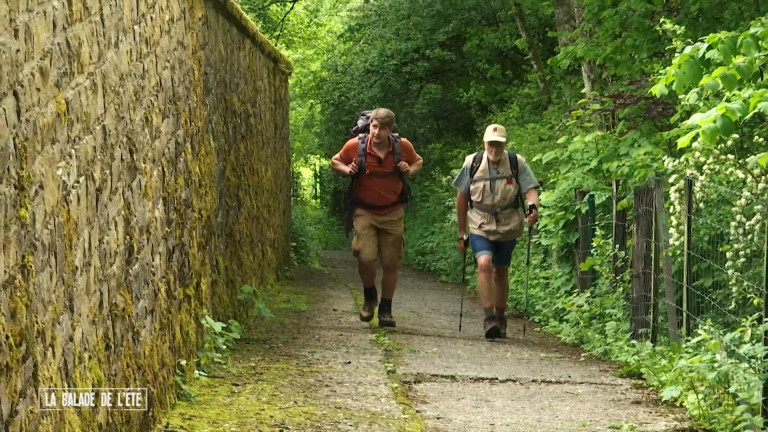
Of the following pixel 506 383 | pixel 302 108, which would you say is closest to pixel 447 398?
pixel 506 383

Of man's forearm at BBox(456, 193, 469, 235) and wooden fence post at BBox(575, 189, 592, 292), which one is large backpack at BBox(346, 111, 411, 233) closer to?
man's forearm at BBox(456, 193, 469, 235)

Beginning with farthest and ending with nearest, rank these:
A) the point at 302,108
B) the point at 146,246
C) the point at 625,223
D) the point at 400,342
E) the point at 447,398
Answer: the point at 302,108 → the point at 625,223 → the point at 400,342 → the point at 447,398 → the point at 146,246

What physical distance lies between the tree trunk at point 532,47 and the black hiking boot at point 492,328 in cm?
1132

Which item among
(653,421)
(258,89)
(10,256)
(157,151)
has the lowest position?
(653,421)

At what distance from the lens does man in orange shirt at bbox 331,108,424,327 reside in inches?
361

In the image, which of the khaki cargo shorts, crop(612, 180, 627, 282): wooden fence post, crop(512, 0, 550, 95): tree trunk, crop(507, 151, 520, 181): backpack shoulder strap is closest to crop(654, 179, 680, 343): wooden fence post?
crop(612, 180, 627, 282): wooden fence post

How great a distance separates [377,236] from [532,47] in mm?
11905

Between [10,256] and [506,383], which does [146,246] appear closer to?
[10,256]

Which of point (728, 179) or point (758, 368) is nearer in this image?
point (758, 368)

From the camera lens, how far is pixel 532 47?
20.7 metres

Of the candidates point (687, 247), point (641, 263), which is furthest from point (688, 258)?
point (641, 263)

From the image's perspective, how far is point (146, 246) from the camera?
5152 mm

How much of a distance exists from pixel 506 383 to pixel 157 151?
9.52 ft

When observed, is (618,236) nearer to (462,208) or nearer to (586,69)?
(462,208)
